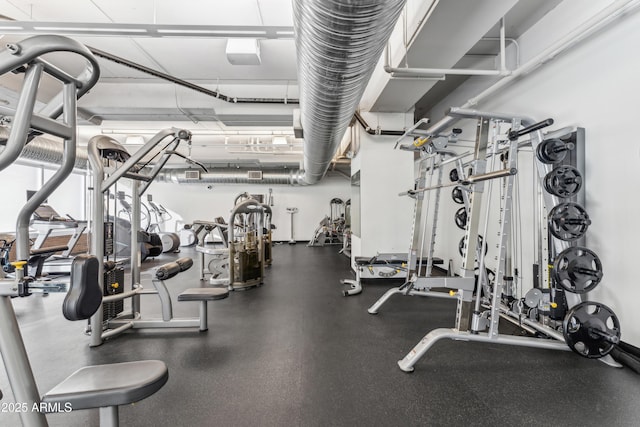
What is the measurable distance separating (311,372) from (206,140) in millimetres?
6197

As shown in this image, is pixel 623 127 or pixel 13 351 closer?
pixel 13 351

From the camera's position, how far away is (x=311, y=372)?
6.23 feet

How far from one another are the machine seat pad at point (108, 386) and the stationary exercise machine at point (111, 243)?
1.25 metres

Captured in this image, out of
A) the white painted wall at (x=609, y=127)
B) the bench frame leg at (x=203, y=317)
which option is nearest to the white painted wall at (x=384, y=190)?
the white painted wall at (x=609, y=127)

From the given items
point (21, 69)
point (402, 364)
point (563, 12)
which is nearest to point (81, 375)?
point (21, 69)

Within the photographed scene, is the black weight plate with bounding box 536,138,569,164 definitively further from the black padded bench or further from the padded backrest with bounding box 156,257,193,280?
the padded backrest with bounding box 156,257,193,280

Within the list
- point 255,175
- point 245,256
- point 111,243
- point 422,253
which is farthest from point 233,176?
point 422,253

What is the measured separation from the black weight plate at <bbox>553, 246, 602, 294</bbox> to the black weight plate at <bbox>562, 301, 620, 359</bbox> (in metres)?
0.15

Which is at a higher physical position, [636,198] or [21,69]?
[21,69]

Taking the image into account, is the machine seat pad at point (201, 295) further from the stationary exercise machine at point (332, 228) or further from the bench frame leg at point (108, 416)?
the stationary exercise machine at point (332, 228)

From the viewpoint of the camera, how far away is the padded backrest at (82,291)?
0.96 meters

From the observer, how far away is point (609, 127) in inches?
83.1

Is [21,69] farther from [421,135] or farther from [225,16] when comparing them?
[421,135]

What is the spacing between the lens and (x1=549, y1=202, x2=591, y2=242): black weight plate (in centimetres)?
193
